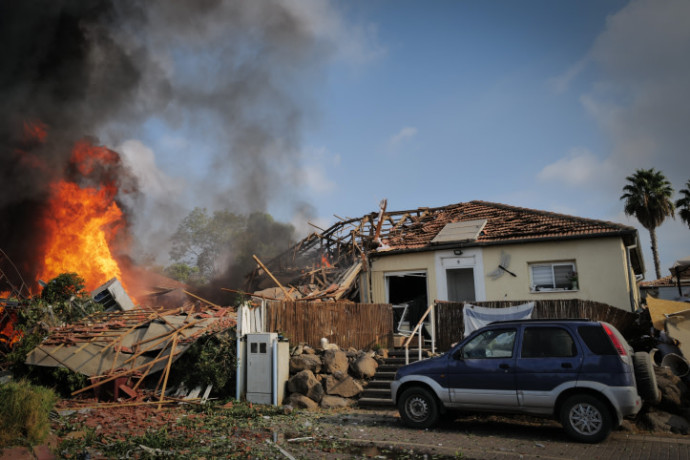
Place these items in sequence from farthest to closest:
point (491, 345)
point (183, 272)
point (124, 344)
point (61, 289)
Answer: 1. point (183, 272)
2. point (61, 289)
3. point (124, 344)
4. point (491, 345)

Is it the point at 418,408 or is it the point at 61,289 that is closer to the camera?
the point at 418,408

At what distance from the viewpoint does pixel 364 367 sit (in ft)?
39.1

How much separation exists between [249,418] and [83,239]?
17142 mm

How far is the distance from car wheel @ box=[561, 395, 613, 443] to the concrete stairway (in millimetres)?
4247

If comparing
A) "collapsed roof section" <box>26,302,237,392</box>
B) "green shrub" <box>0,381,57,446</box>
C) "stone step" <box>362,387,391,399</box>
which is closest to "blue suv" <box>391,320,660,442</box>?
"stone step" <box>362,387,391,399</box>

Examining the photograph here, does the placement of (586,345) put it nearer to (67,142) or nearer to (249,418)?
(249,418)

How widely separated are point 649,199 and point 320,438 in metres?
40.5

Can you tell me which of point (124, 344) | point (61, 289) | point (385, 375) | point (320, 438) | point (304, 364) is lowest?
point (320, 438)

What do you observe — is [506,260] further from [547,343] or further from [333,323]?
[547,343]

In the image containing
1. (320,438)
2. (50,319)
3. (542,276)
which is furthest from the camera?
(542,276)

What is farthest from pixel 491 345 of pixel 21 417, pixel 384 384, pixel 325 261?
pixel 325 261

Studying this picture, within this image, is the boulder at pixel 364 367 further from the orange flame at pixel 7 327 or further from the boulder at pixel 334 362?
the orange flame at pixel 7 327

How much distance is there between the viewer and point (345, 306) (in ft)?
46.0

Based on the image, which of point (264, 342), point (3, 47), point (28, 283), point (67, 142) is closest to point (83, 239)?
point (28, 283)
